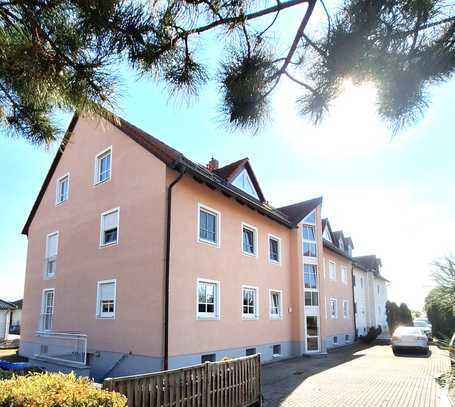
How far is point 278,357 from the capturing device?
61.3 ft

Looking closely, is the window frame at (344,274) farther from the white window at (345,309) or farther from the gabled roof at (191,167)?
the gabled roof at (191,167)

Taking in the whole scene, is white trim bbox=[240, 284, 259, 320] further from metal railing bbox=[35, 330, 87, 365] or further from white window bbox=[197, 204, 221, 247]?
metal railing bbox=[35, 330, 87, 365]

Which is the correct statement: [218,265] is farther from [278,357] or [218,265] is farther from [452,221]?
[452,221]

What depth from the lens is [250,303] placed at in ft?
56.4

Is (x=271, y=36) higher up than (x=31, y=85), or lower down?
higher up

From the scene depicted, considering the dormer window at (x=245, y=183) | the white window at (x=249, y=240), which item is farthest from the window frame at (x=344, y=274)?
the white window at (x=249, y=240)

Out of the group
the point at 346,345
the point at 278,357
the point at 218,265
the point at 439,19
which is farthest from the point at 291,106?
the point at 346,345

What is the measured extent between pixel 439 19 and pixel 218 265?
12873 mm

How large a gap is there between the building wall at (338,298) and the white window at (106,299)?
44.9ft

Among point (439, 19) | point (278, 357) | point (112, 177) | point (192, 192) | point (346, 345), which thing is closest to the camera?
point (439, 19)

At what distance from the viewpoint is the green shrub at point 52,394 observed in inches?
162

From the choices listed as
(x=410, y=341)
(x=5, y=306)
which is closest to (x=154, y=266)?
(x=410, y=341)

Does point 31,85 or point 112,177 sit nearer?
point 31,85

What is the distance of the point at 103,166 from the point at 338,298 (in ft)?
61.5
